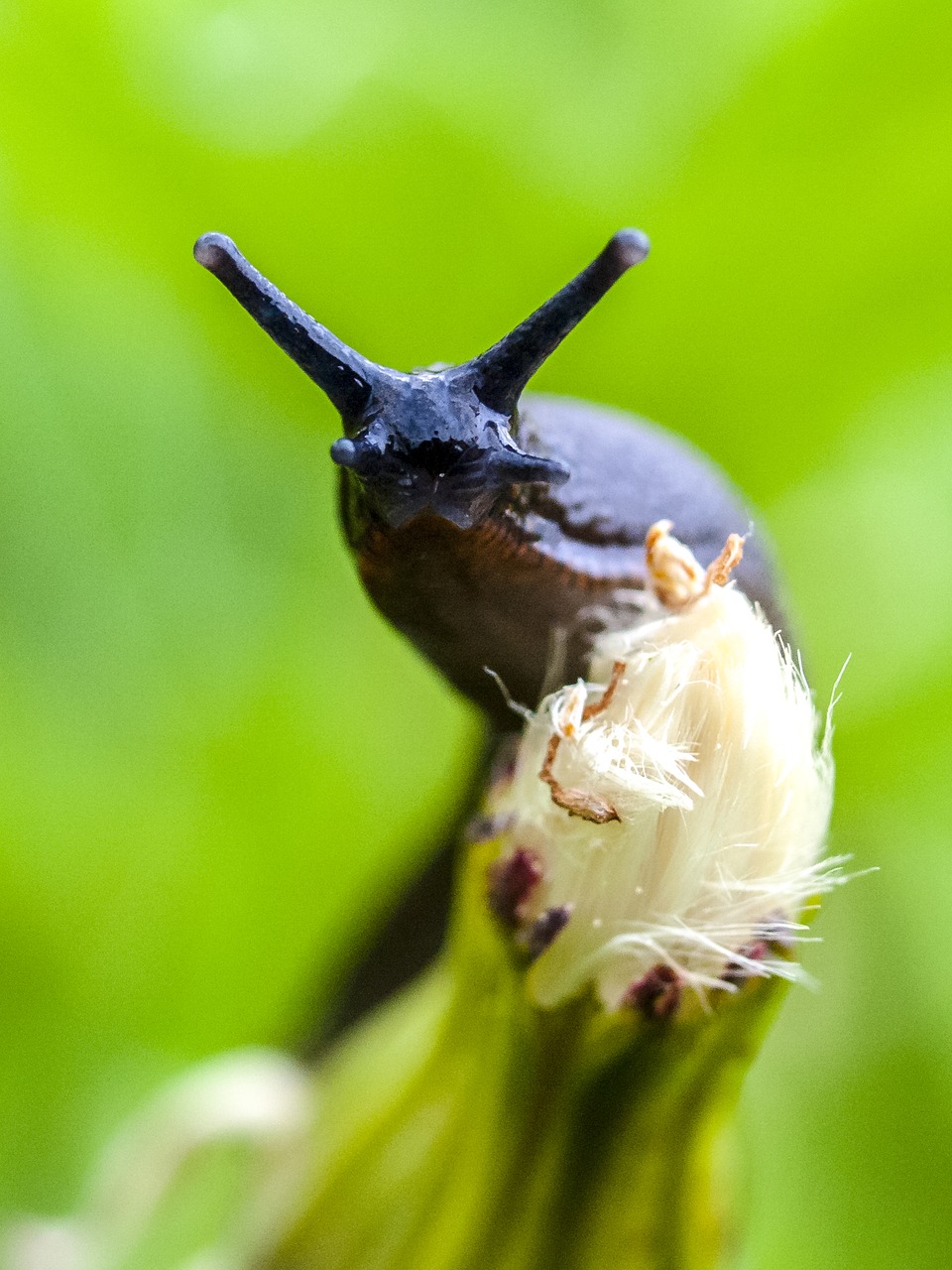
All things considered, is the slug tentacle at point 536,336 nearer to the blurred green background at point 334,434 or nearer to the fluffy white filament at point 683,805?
the fluffy white filament at point 683,805

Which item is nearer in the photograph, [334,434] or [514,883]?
[514,883]

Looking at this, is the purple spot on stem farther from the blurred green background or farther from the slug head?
the blurred green background

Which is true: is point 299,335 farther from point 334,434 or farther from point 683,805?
point 334,434

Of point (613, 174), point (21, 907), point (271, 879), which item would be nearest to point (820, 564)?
point (613, 174)

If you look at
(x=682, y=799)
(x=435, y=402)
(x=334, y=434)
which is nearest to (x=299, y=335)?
(x=435, y=402)

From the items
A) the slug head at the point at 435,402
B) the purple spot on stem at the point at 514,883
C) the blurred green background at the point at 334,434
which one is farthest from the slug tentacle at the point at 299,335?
the blurred green background at the point at 334,434

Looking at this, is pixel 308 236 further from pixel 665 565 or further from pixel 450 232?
pixel 665 565

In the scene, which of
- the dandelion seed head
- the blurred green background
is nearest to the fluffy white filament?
the dandelion seed head
